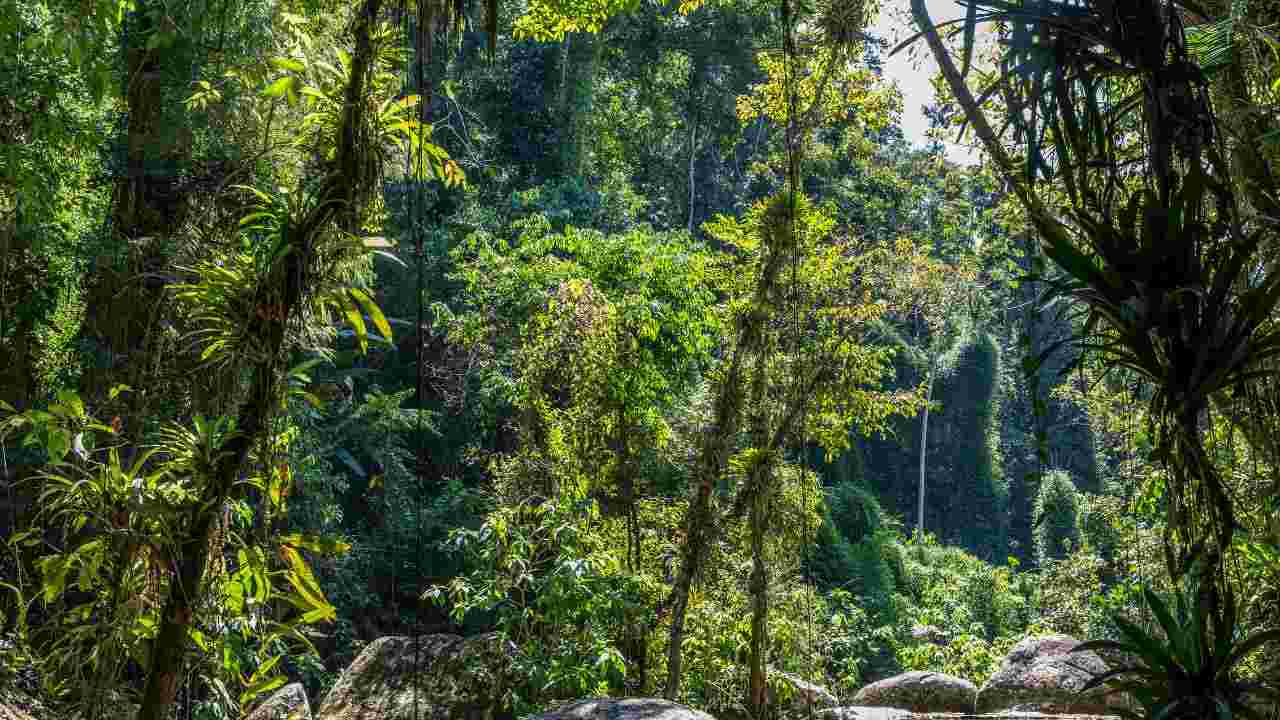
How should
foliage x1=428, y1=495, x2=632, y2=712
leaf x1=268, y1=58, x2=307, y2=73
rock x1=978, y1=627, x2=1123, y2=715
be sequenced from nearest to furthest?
leaf x1=268, y1=58, x2=307, y2=73 < foliage x1=428, y1=495, x2=632, y2=712 < rock x1=978, y1=627, x2=1123, y2=715

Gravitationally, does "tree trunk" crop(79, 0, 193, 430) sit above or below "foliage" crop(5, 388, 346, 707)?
above

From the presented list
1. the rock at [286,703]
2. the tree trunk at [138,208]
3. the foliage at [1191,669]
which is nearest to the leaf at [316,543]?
the foliage at [1191,669]

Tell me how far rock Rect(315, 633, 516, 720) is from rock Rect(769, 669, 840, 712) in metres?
2.30

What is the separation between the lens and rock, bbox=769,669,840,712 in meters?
7.89

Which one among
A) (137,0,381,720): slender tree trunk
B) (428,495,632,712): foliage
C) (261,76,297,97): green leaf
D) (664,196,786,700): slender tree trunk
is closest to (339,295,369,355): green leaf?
(137,0,381,720): slender tree trunk

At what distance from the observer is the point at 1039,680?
909 cm

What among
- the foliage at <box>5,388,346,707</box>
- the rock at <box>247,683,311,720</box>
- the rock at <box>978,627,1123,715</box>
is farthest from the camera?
the rock at <box>978,627,1123,715</box>

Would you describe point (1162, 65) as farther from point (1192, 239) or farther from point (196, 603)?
point (196, 603)

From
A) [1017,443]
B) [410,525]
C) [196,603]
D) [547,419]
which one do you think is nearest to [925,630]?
[410,525]

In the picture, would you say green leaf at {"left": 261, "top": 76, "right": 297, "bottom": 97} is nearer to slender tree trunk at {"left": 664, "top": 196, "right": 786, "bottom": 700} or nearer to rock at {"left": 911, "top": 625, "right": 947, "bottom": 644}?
slender tree trunk at {"left": 664, "top": 196, "right": 786, "bottom": 700}

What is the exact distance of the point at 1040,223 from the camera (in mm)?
3047

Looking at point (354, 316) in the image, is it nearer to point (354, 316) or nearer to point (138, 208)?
point (354, 316)

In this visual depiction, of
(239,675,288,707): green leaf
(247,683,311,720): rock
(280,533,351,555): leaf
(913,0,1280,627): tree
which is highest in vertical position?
(913,0,1280,627): tree

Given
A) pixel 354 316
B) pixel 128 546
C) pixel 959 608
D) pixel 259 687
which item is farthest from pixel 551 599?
pixel 959 608
